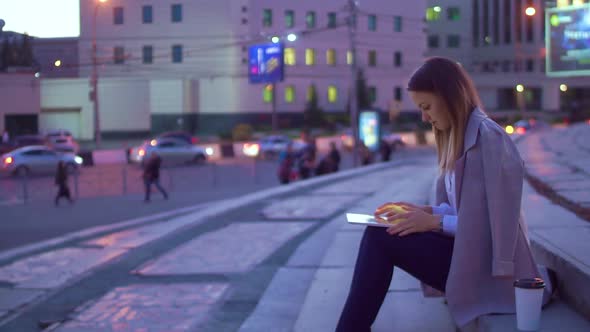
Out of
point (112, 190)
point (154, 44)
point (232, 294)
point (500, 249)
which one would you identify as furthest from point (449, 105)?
point (154, 44)

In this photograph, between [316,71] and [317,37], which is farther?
[316,71]

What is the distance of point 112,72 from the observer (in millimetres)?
39344

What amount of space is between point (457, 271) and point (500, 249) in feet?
0.69

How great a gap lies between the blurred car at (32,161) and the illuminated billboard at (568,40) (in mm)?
21687

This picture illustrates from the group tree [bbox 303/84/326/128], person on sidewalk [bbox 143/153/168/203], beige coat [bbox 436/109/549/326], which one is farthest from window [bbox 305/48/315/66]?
beige coat [bbox 436/109/549/326]

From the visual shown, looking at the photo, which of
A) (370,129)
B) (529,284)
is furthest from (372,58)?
(529,284)

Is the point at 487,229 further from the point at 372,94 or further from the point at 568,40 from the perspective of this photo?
the point at 372,94

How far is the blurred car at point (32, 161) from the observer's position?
30.8 m

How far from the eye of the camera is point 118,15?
22969 mm

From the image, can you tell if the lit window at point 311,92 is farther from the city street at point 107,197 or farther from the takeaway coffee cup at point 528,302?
the takeaway coffee cup at point 528,302

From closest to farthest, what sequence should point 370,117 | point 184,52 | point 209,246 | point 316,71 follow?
point 209,246, point 184,52, point 370,117, point 316,71

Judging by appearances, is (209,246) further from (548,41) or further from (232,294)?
(548,41)

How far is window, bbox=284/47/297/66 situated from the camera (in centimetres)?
4158

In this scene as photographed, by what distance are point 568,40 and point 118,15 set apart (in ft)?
47.7
